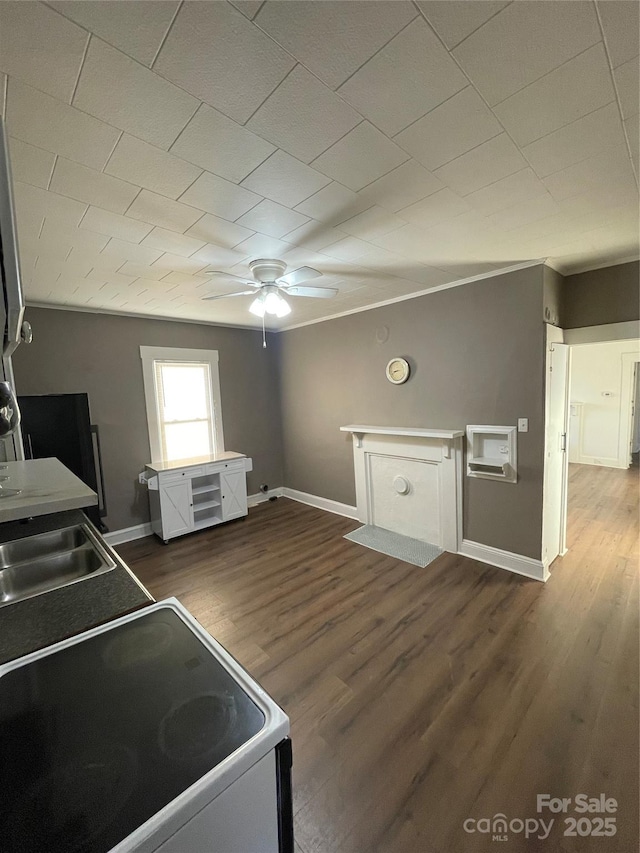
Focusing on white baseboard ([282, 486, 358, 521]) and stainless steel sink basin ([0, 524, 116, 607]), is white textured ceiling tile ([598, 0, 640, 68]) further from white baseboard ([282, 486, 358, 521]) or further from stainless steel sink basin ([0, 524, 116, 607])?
white baseboard ([282, 486, 358, 521])

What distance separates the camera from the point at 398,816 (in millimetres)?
1352

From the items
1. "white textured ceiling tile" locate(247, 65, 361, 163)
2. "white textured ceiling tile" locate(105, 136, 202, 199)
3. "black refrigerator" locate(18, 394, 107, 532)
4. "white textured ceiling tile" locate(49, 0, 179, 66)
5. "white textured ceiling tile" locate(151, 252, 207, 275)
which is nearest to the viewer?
"white textured ceiling tile" locate(49, 0, 179, 66)

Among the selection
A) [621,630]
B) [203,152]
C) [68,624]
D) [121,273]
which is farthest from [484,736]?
[121,273]

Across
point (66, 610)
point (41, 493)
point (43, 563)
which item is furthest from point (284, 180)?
point (43, 563)

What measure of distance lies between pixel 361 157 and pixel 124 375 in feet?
11.8

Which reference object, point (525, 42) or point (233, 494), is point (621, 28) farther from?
point (233, 494)

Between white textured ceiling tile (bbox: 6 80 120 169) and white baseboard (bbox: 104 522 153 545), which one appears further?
white baseboard (bbox: 104 522 153 545)

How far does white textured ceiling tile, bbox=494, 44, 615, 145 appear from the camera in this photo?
104 cm

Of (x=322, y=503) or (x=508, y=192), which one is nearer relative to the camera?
(x=508, y=192)

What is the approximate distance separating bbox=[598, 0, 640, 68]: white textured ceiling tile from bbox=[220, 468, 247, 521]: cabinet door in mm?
4224

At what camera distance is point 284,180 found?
153 cm

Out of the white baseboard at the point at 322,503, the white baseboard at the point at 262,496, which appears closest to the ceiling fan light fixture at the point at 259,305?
the white baseboard at the point at 322,503

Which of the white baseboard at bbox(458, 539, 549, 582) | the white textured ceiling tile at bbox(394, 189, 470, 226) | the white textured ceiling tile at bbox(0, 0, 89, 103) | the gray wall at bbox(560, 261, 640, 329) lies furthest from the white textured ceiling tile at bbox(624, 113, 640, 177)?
the white baseboard at bbox(458, 539, 549, 582)

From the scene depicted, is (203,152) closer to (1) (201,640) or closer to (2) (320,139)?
(2) (320,139)
